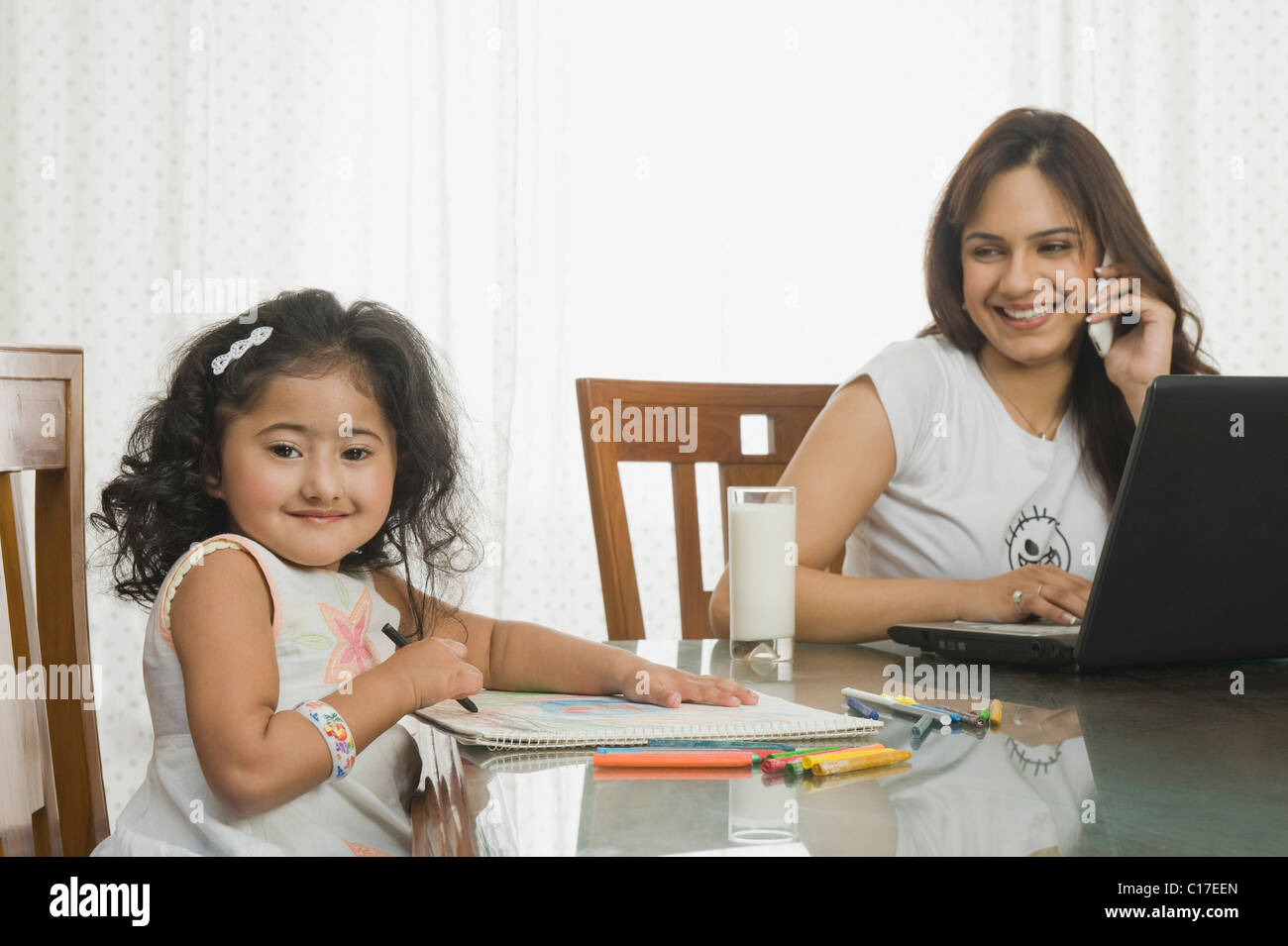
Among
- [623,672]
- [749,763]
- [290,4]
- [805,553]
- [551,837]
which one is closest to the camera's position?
[551,837]

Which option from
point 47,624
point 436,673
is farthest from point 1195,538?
point 47,624

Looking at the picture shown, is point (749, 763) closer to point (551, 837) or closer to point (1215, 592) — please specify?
point (551, 837)

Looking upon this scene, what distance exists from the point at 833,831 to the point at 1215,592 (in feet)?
1.60

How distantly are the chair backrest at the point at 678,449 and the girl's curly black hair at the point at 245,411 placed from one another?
1.26ft

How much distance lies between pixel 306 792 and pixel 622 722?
0.63 ft

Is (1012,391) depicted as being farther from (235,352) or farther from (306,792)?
(306,792)

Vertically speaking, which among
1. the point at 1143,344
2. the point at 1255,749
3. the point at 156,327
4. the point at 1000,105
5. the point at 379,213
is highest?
the point at 1000,105

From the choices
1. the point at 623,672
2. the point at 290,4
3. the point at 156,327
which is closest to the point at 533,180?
the point at 290,4

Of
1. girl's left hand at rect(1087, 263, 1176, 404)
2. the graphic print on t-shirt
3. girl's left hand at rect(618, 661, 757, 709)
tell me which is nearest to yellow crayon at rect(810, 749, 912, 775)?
girl's left hand at rect(618, 661, 757, 709)

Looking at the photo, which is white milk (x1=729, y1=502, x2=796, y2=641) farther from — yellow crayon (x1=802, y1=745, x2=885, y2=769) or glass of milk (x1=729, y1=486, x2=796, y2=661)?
yellow crayon (x1=802, y1=745, x2=885, y2=769)

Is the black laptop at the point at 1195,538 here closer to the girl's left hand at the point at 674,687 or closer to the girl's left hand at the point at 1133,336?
the girl's left hand at the point at 674,687

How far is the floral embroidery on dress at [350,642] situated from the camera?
87cm

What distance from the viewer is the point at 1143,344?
1.45 metres

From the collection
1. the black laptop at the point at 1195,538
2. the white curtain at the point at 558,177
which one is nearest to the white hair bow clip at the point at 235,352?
the black laptop at the point at 1195,538
